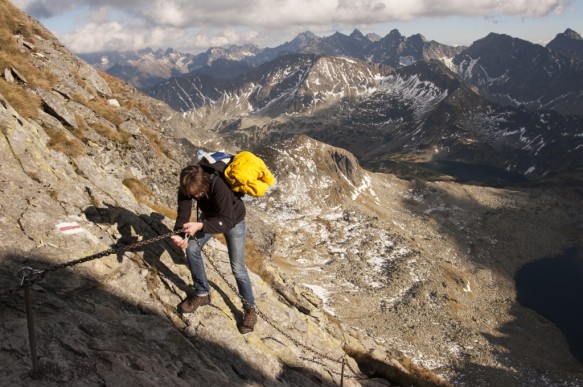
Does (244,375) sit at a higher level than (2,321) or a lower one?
lower

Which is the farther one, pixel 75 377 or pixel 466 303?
pixel 466 303

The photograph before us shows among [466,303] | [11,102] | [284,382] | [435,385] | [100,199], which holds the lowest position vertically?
[466,303]

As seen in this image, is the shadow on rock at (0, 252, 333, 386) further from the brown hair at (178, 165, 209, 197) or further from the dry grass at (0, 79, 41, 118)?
the dry grass at (0, 79, 41, 118)

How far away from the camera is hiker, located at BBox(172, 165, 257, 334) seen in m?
9.43

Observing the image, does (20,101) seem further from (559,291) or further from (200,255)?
(559,291)

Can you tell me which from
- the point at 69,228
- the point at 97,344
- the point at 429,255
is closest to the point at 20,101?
the point at 69,228

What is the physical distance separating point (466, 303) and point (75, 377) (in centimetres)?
A: 10111

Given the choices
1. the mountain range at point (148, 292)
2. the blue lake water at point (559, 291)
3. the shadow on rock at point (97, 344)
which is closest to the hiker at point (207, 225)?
the mountain range at point (148, 292)

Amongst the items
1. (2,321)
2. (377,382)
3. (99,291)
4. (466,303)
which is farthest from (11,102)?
(466,303)

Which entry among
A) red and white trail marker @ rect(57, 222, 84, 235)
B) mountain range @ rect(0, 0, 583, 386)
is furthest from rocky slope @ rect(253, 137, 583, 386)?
red and white trail marker @ rect(57, 222, 84, 235)

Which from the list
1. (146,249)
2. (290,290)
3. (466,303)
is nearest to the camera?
(146,249)

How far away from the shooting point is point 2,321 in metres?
7.07

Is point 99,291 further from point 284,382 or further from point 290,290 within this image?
point 290,290

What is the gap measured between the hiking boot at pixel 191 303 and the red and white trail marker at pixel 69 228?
3.64 m
